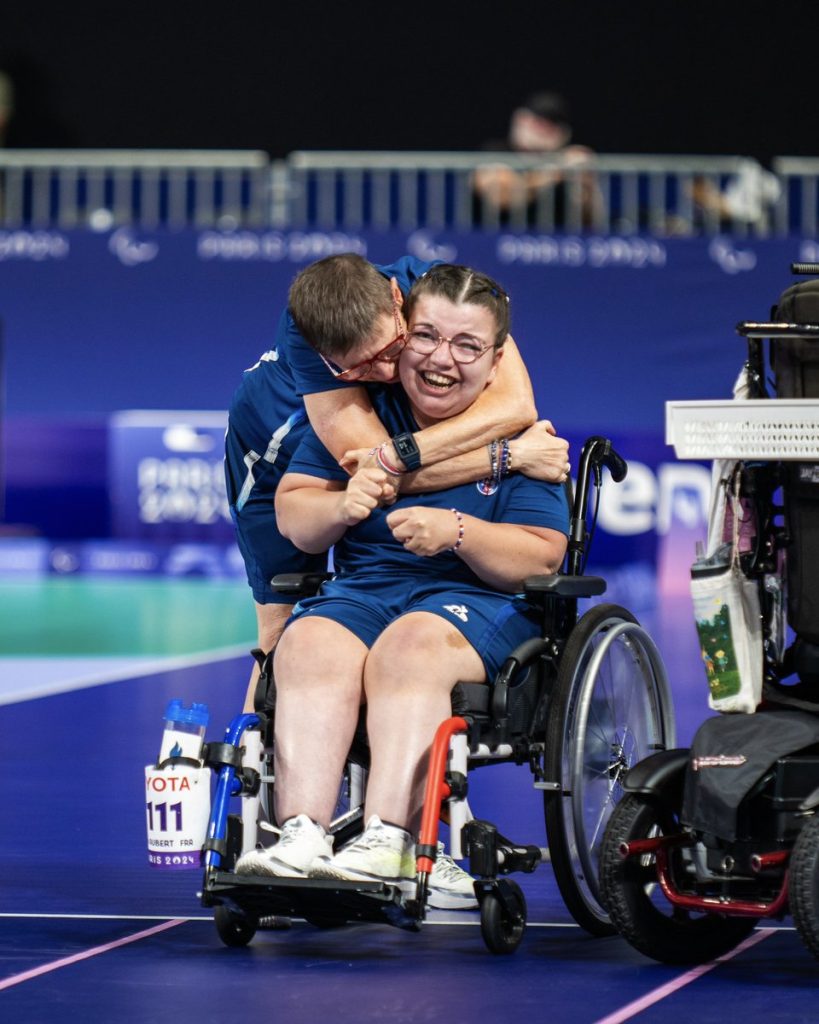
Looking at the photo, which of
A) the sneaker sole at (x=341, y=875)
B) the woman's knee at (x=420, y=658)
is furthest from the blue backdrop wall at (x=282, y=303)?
the sneaker sole at (x=341, y=875)

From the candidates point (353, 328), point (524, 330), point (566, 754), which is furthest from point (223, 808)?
point (524, 330)

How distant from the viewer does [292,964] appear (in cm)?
311

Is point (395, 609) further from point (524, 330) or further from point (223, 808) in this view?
point (524, 330)

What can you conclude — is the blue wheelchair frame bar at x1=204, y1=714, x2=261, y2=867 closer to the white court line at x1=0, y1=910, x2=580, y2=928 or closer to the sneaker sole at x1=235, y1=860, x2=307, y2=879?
the sneaker sole at x1=235, y1=860, x2=307, y2=879

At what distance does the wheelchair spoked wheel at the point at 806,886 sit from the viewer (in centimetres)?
287

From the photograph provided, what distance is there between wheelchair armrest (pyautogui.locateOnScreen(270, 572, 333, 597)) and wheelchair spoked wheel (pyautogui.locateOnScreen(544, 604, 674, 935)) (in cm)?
A: 56

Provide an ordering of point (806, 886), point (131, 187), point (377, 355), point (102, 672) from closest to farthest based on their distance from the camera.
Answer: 1. point (806, 886)
2. point (377, 355)
3. point (102, 672)
4. point (131, 187)

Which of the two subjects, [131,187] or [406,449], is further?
[131,187]

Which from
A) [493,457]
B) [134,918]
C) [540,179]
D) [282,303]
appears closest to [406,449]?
[493,457]

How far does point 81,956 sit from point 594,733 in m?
0.97

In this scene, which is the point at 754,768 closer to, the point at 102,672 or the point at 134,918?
the point at 134,918

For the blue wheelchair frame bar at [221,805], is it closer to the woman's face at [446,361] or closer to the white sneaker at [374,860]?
the white sneaker at [374,860]

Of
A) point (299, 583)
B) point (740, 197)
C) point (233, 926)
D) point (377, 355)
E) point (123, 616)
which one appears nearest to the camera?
point (233, 926)

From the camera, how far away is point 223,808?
124 inches
